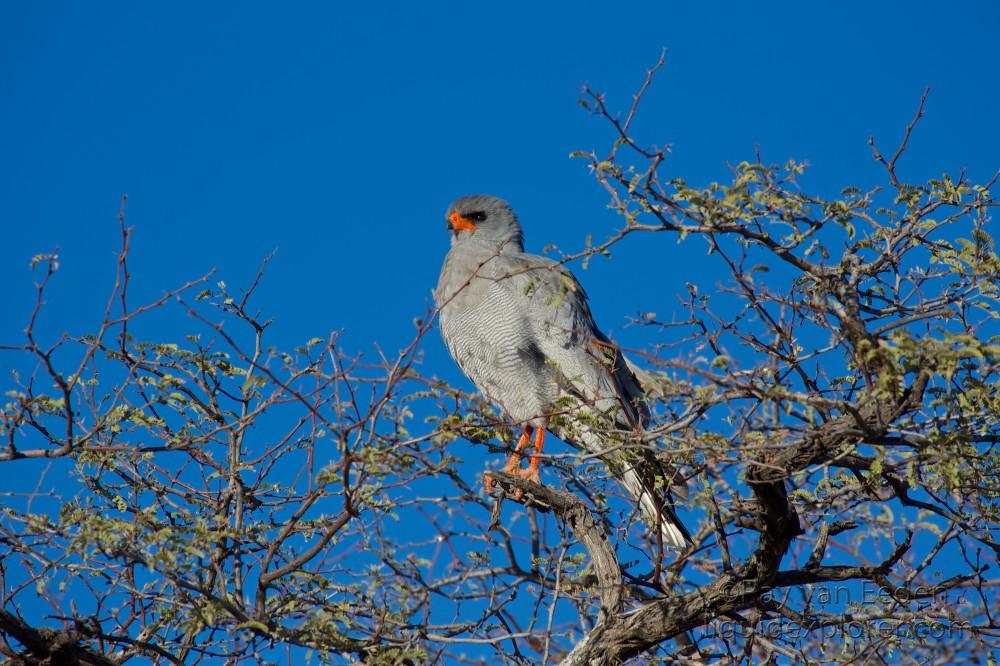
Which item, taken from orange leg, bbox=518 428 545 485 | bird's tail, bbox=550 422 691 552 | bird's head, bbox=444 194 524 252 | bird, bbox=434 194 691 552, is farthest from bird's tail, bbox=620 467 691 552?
bird's head, bbox=444 194 524 252

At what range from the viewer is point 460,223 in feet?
24.8

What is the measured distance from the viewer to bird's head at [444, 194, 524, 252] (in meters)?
7.43

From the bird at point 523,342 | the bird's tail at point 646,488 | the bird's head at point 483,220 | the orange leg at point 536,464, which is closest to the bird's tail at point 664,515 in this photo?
the bird's tail at point 646,488

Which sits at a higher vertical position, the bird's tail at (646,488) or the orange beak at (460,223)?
the orange beak at (460,223)

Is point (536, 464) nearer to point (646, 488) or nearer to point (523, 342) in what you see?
point (523, 342)

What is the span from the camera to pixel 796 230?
363 centimetres

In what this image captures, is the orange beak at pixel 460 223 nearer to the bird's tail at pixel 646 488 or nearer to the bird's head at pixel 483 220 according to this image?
the bird's head at pixel 483 220

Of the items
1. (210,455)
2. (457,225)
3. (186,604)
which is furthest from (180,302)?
(457,225)

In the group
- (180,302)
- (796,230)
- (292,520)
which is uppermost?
(796,230)

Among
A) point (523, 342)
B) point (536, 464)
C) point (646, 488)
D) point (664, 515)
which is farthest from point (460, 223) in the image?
point (646, 488)

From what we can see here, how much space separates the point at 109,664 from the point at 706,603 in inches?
92.1

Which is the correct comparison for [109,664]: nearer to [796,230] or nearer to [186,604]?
[186,604]

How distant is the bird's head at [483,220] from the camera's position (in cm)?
743

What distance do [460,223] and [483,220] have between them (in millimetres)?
176
